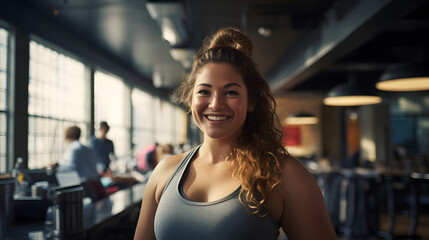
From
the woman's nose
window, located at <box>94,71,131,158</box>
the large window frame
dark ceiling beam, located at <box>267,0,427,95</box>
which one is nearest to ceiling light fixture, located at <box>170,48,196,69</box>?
dark ceiling beam, located at <box>267,0,427,95</box>

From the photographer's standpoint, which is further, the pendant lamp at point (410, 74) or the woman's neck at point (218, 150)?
the pendant lamp at point (410, 74)

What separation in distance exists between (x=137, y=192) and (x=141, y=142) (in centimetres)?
733

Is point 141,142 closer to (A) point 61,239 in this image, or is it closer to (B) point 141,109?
(B) point 141,109

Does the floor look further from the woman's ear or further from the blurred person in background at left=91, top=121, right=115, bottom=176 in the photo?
the woman's ear

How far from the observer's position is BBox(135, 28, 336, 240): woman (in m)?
0.85

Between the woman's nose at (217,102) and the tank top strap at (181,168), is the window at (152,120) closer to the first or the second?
the tank top strap at (181,168)

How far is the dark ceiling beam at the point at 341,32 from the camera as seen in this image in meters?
3.04

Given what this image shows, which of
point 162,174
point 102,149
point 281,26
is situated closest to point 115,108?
point 102,149

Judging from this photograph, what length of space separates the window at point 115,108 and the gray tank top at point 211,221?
20.2 feet

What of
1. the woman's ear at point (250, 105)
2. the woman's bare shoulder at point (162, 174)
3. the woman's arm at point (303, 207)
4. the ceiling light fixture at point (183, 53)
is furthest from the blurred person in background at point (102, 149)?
the woman's arm at point (303, 207)

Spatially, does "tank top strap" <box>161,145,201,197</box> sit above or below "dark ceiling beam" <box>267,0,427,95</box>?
below

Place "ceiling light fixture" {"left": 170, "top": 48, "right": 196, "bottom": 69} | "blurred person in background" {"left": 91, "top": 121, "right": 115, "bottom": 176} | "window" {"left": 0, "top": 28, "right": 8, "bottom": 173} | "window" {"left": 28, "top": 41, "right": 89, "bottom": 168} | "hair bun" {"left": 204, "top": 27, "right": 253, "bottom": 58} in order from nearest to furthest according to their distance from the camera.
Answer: "hair bun" {"left": 204, "top": 27, "right": 253, "bottom": 58}, "window" {"left": 0, "top": 28, "right": 8, "bottom": 173}, "ceiling light fixture" {"left": 170, "top": 48, "right": 196, "bottom": 69}, "window" {"left": 28, "top": 41, "right": 89, "bottom": 168}, "blurred person in background" {"left": 91, "top": 121, "right": 115, "bottom": 176}

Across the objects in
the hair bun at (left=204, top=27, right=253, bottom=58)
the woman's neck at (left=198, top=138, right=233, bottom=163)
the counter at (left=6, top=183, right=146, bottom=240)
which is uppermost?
the hair bun at (left=204, top=27, right=253, bottom=58)

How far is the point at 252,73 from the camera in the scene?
1.01m
